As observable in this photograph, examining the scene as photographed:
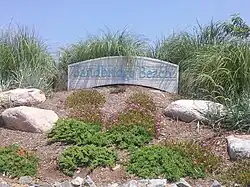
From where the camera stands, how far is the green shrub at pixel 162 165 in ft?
23.7

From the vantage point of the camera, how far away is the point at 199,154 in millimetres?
7719

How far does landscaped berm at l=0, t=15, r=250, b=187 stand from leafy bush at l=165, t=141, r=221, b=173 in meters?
0.02

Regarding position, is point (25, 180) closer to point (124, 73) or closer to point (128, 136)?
point (128, 136)

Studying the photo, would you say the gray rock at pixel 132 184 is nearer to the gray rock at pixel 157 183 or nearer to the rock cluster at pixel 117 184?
the rock cluster at pixel 117 184

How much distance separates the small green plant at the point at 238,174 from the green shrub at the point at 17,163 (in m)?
2.63

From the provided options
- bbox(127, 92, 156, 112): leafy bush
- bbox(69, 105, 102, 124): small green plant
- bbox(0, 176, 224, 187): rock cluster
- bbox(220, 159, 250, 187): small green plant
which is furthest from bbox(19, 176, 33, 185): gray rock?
bbox(127, 92, 156, 112): leafy bush

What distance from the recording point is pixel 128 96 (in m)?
11.1

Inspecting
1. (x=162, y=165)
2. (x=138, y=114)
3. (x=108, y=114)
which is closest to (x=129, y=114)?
(x=138, y=114)

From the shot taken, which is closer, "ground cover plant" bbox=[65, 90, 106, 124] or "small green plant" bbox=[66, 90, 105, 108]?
"ground cover plant" bbox=[65, 90, 106, 124]

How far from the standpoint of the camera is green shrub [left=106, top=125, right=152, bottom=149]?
325 inches

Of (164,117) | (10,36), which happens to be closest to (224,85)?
(164,117)

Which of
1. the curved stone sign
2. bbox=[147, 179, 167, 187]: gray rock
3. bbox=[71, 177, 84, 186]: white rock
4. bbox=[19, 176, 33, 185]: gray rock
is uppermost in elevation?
the curved stone sign

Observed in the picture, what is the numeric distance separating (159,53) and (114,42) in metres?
1.11

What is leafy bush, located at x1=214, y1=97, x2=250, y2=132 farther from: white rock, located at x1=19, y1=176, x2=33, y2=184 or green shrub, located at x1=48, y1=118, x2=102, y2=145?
white rock, located at x1=19, y1=176, x2=33, y2=184
